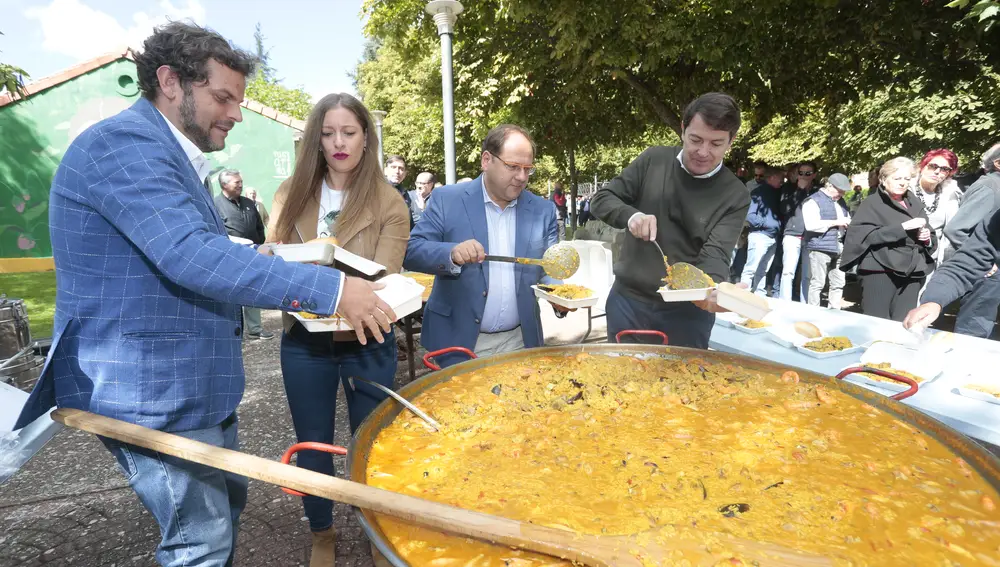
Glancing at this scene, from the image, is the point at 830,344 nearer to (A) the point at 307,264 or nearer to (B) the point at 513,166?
(B) the point at 513,166

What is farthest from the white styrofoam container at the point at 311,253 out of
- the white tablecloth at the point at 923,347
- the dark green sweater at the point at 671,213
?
the white tablecloth at the point at 923,347

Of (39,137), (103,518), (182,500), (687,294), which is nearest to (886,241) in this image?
(687,294)

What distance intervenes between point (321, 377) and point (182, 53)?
1344mm

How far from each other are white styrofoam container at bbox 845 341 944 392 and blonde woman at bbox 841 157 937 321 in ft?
5.36

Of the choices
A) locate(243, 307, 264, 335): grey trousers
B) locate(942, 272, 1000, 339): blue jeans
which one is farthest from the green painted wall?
locate(942, 272, 1000, 339): blue jeans

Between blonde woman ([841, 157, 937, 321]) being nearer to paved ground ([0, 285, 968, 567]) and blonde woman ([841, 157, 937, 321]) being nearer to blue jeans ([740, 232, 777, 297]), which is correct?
blue jeans ([740, 232, 777, 297])

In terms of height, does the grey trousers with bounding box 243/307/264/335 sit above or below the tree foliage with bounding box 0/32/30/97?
below

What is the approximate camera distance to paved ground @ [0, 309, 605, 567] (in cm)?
274

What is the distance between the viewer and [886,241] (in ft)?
13.4

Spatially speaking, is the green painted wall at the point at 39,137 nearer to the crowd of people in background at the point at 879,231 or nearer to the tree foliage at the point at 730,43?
the tree foliage at the point at 730,43

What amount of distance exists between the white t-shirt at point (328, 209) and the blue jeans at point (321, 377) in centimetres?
44

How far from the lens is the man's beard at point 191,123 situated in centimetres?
154

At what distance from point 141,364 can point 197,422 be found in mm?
244

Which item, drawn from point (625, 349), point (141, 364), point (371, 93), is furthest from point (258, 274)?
point (371, 93)
